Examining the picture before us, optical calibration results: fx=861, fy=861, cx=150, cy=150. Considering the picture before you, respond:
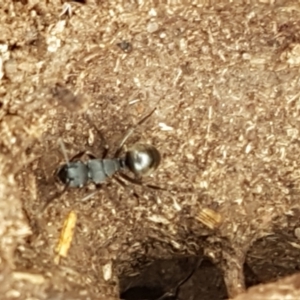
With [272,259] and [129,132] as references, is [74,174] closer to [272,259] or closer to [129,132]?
[129,132]

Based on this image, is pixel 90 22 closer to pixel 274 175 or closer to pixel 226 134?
pixel 226 134

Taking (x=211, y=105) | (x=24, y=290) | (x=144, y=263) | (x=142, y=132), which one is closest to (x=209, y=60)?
(x=211, y=105)

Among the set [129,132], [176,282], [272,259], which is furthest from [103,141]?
[272,259]

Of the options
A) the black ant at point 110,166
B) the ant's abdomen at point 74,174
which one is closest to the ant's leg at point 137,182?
the black ant at point 110,166

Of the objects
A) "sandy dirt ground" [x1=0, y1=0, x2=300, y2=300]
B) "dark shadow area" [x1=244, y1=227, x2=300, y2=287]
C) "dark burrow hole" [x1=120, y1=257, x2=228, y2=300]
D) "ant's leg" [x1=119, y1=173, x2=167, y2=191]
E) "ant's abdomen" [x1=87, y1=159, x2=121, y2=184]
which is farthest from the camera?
"dark burrow hole" [x1=120, y1=257, x2=228, y2=300]

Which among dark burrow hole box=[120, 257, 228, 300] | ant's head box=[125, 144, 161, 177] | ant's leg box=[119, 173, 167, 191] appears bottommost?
dark burrow hole box=[120, 257, 228, 300]

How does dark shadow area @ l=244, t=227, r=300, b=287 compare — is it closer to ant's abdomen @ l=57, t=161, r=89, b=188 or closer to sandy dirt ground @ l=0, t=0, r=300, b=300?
sandy dirt ground @ l=0, t=0, r=300, b=300

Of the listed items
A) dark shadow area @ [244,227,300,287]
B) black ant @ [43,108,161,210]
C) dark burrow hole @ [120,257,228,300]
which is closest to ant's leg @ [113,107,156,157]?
black ant @ [43,108,161,210]

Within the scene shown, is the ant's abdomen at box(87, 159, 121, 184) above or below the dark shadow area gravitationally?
above
